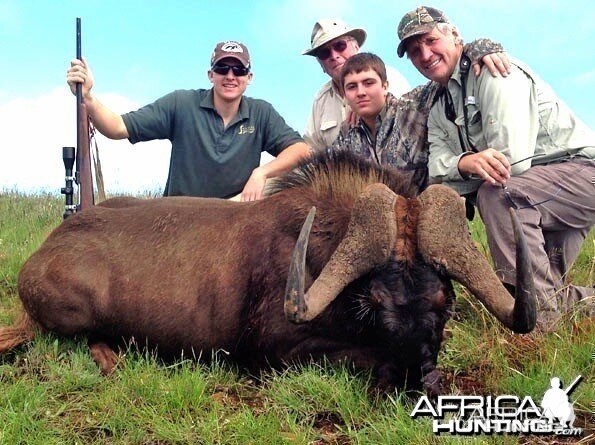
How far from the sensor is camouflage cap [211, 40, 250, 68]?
791cm

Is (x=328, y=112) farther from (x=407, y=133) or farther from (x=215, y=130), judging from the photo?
(x=407, y=133)

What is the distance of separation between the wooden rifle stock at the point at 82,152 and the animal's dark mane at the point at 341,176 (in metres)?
3.20

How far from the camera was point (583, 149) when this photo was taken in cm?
563

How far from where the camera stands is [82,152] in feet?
25.3

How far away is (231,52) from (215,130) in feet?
3.20

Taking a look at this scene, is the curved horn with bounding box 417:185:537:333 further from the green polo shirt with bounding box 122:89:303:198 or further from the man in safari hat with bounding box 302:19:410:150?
the green polo shirt with bounding box 122:89:303:198

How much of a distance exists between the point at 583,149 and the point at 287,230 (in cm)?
272

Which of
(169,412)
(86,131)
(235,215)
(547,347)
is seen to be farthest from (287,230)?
(86,131)

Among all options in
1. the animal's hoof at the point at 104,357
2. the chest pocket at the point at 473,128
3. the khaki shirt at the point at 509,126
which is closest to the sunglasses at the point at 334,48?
the khaki shirt at the point at 509,126

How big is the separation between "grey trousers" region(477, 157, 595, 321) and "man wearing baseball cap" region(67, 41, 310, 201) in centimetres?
320

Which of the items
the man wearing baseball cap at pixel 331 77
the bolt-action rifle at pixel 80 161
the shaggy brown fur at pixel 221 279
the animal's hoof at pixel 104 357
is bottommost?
the animal's hoof at pixel 104 357

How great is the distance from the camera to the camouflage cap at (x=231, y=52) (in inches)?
311

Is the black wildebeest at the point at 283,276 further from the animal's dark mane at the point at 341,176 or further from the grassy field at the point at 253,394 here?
the grassy field at the point at 253,394

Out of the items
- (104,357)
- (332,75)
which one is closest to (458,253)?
(104,357)
